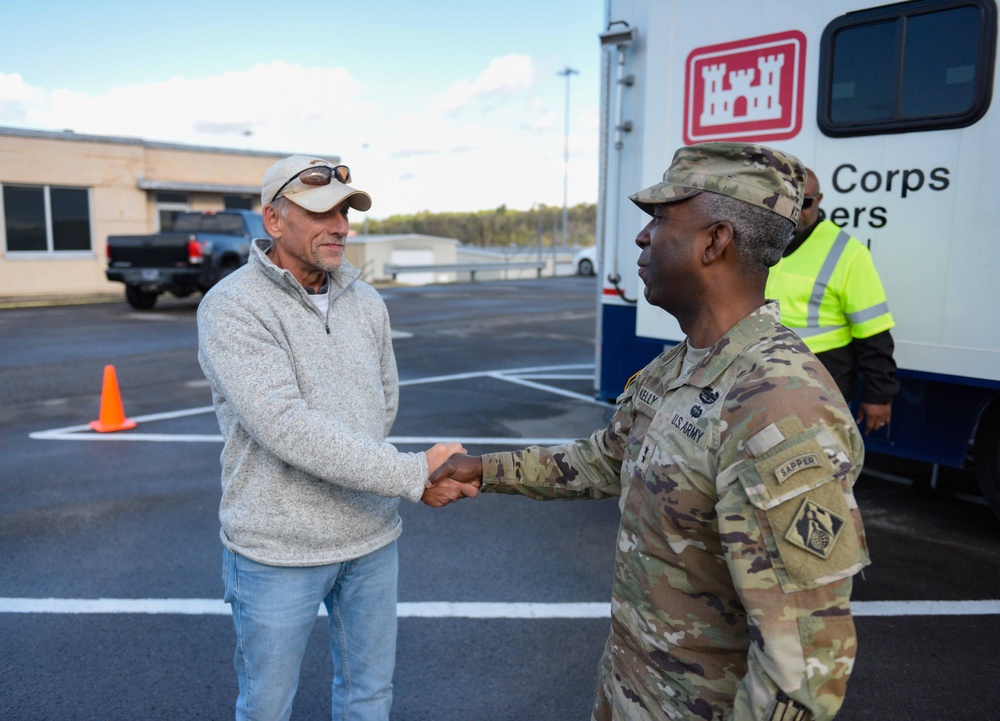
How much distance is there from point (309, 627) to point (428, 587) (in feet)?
6.00

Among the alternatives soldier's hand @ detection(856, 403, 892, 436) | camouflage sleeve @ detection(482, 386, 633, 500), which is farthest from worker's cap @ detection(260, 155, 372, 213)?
soldier's hand @ detection(856, 403, 892, 436)

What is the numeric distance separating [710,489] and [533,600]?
266 centimetres

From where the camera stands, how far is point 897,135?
424 cm

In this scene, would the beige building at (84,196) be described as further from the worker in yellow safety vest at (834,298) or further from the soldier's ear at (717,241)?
the soldier's ear at (717,241)

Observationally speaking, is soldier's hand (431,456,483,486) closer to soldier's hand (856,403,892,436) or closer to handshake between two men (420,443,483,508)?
handshake between two men (420,443,483,508)

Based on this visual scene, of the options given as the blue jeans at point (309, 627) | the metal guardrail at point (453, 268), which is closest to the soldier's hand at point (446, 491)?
the blue jeans at point (309, 627)

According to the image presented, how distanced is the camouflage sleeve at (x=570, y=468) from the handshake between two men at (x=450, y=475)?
0.05 meters

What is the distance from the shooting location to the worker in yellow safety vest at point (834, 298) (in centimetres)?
380

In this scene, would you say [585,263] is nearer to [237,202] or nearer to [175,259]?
[237,202]

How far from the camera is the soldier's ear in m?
1.58

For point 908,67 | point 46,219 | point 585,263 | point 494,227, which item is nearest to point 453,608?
point 908,67

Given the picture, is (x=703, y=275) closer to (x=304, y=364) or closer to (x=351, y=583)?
(x=304, y=364)

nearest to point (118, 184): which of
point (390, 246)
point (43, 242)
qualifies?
point (43, 242)

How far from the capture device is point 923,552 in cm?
453
